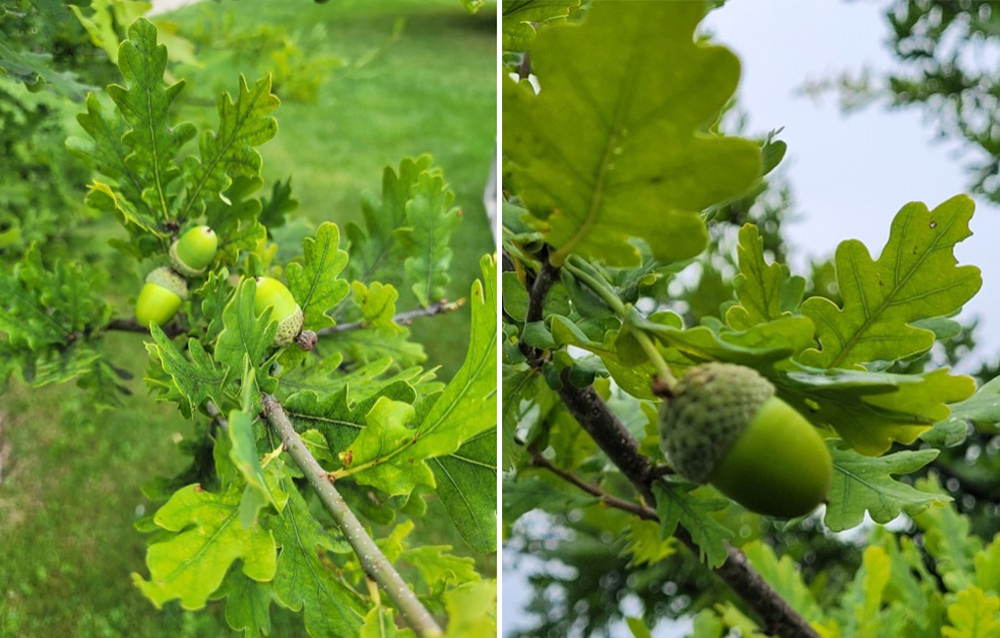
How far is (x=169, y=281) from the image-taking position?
2.43ft

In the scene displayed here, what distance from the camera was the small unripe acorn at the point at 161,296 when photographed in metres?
0.73

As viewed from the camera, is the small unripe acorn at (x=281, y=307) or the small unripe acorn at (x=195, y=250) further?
the small unripe acorn at (x=195, y=250)

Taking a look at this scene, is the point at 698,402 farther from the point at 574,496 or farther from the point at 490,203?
the point at 490,203

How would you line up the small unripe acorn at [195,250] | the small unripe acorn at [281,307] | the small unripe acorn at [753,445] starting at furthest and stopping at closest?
the small unripe acorn at [195,250]
the small unripe acorn at [281,307]
the small unripe acorn at [753,445]

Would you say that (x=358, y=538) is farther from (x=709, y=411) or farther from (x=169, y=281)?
(x=169, y=281)

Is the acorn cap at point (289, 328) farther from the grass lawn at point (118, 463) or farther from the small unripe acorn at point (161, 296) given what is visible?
the grass lawn at point (118, 463)

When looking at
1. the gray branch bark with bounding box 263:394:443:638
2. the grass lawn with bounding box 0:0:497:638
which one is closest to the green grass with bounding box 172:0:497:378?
the grass lawn with bounding box 0:0:497:638

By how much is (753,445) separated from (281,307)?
339 mm

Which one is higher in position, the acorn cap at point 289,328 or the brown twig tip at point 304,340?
the acorn cap at point 289,328

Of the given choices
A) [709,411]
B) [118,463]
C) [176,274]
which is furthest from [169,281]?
[118,463]

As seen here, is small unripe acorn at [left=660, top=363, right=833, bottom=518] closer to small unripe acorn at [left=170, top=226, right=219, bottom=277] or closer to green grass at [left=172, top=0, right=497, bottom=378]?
small unripe acorn at [left=170, top=226, right=219, bottom=277]

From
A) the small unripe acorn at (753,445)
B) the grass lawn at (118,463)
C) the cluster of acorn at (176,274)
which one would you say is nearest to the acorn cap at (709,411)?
the small unripe acorn at (753,445)

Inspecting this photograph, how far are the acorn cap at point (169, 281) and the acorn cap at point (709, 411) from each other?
0.51 meters

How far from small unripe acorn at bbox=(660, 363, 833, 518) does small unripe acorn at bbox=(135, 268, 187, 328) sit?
523 mm
